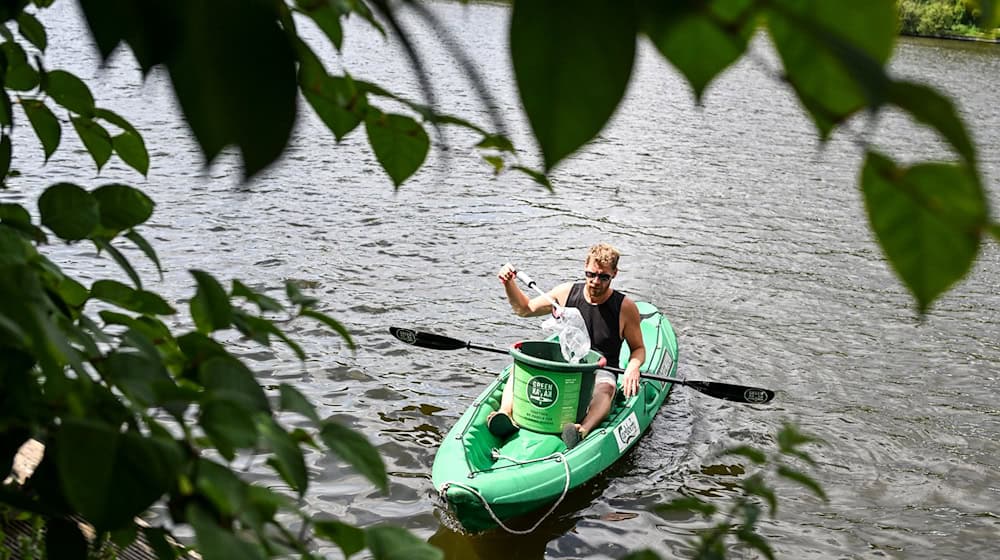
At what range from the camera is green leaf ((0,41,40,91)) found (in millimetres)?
1723

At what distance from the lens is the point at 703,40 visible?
48cm

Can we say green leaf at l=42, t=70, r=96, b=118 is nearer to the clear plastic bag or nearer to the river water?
the river water

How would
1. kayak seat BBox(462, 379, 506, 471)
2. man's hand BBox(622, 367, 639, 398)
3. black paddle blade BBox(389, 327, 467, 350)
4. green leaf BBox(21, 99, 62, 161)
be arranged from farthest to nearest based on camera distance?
black paddle blade BBox(389, 327, 467, 350) → man's hand BBox(622, 367, 639, 398) → kayak seat BBox(462, 379, 506, 471) → green leaf BBox(21, 99, 62, 161)

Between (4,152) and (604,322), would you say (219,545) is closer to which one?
(4,152)

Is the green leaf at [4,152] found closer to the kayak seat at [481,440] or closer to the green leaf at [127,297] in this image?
the green leaf at [127,297]

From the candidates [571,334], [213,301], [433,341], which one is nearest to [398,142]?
[213,301]

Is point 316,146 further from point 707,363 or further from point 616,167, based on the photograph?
point 707,363

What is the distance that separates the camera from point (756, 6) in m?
0.45

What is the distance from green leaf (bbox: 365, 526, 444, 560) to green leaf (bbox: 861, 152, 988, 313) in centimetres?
74

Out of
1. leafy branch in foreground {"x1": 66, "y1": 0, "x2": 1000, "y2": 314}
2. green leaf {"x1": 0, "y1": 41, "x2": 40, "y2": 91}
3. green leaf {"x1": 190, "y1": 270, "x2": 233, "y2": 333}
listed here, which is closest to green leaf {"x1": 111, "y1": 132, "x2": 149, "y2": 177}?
green leaf {"x1": 0, "y1": 41, "x2": 40, "y2": 91}

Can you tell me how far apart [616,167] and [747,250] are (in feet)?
17.2

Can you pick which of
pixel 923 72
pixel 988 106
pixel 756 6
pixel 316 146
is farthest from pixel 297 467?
pixel 923 72

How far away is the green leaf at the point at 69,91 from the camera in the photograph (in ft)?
5.61

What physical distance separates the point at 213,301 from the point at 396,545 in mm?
456
